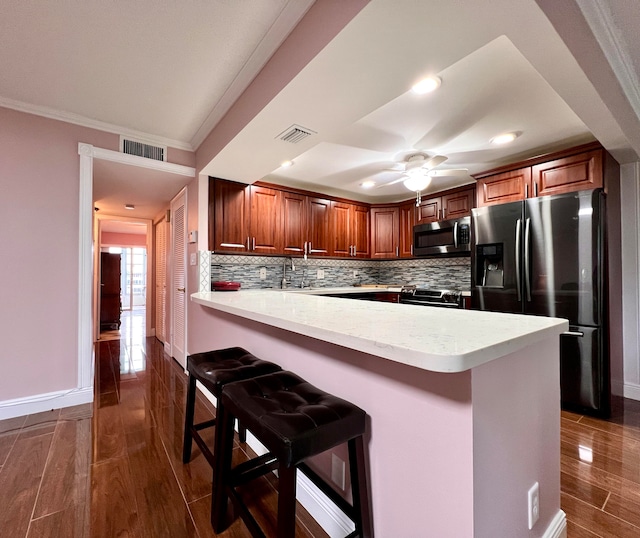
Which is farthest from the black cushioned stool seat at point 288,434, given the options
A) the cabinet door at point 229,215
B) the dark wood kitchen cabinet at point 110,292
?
the dark wood kitchen cabinet at point 110,292

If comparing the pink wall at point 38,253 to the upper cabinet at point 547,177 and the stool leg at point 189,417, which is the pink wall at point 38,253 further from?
the upper cabinet at point 547,177

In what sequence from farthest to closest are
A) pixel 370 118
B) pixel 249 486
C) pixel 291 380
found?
1. pixel 370 118
2. pixel 249 486
3. pixel 291 380

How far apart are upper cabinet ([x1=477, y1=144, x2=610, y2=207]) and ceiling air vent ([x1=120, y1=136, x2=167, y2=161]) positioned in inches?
130

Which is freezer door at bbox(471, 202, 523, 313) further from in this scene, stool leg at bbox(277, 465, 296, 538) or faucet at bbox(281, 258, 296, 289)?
stool leg at bbox(277, 465, 296, 538)

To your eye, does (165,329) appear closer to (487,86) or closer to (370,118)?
(370,118)

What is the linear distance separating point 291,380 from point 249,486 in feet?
2.46

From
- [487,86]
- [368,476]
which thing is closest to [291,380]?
[368,476]

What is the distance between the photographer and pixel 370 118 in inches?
93.3

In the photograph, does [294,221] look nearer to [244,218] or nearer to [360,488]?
[244,218]

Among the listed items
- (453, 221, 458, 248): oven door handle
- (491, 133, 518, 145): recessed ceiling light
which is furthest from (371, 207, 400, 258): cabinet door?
(491, 133, 518, 145): recessed ceiling light

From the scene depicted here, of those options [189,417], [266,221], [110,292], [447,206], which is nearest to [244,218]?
[266,221]

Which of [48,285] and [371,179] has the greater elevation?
[371,179]

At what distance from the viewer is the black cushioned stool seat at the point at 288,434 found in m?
0.87

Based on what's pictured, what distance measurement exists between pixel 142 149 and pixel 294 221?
5.92ft
